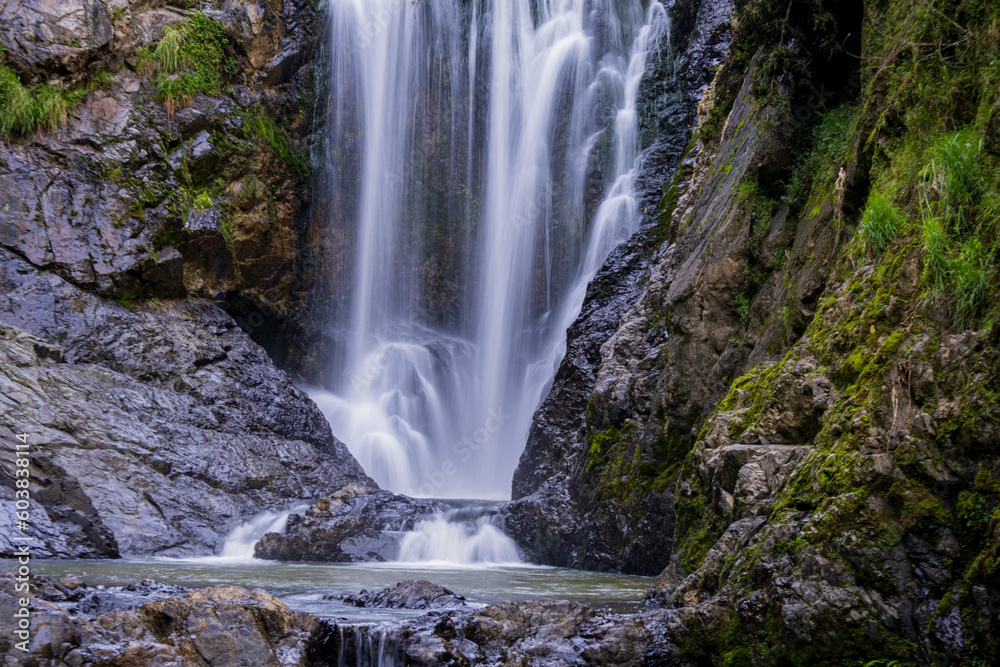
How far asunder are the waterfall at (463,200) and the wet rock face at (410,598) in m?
10.1

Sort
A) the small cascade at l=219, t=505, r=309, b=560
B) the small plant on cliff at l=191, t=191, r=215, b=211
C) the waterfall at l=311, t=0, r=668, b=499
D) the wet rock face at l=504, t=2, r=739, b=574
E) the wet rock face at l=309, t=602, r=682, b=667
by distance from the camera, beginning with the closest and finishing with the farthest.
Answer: the wet rock face at l=309, t=602, r=682, b=667, the wet rock face at l=504, t=2, r=739, b=574, the small cascade at l=219, t=505, r=309, b=560, the small plant on cliff at l=191, t=191, r=215, b=211, the waterfall at l=311, t=0, r=668, b=499

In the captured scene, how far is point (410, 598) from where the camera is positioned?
6578 millimetres

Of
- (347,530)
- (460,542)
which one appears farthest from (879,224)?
(347,530)

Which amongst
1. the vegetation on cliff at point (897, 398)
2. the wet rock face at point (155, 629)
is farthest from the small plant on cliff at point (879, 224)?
the wet rock face at point (155, 629)

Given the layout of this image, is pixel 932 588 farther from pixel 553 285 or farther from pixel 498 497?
pixel 553 285

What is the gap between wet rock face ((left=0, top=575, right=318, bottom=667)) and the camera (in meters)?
4.47

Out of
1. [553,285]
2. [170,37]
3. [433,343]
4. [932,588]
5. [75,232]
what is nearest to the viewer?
[932,588]

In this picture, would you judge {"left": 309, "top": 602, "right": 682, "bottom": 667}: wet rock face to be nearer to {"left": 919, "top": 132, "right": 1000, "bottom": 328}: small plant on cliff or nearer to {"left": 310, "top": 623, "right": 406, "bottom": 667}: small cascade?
{"left": 310, "top": 623, "right": 406, "bottom": 667}: small cascade

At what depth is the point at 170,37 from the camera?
15938 mm

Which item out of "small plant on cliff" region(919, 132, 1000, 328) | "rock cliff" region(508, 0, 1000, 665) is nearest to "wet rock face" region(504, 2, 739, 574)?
"rock cliff" region(508, 0, 1000, 665)

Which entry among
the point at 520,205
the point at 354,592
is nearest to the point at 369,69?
the point at 520,205

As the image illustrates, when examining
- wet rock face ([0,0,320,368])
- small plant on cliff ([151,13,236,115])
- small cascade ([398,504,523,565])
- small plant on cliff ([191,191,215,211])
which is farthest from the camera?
small plant on cliff ([151,13,236,115])

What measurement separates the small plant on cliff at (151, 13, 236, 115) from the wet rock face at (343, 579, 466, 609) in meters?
12.8

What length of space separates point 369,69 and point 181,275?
360 inches
